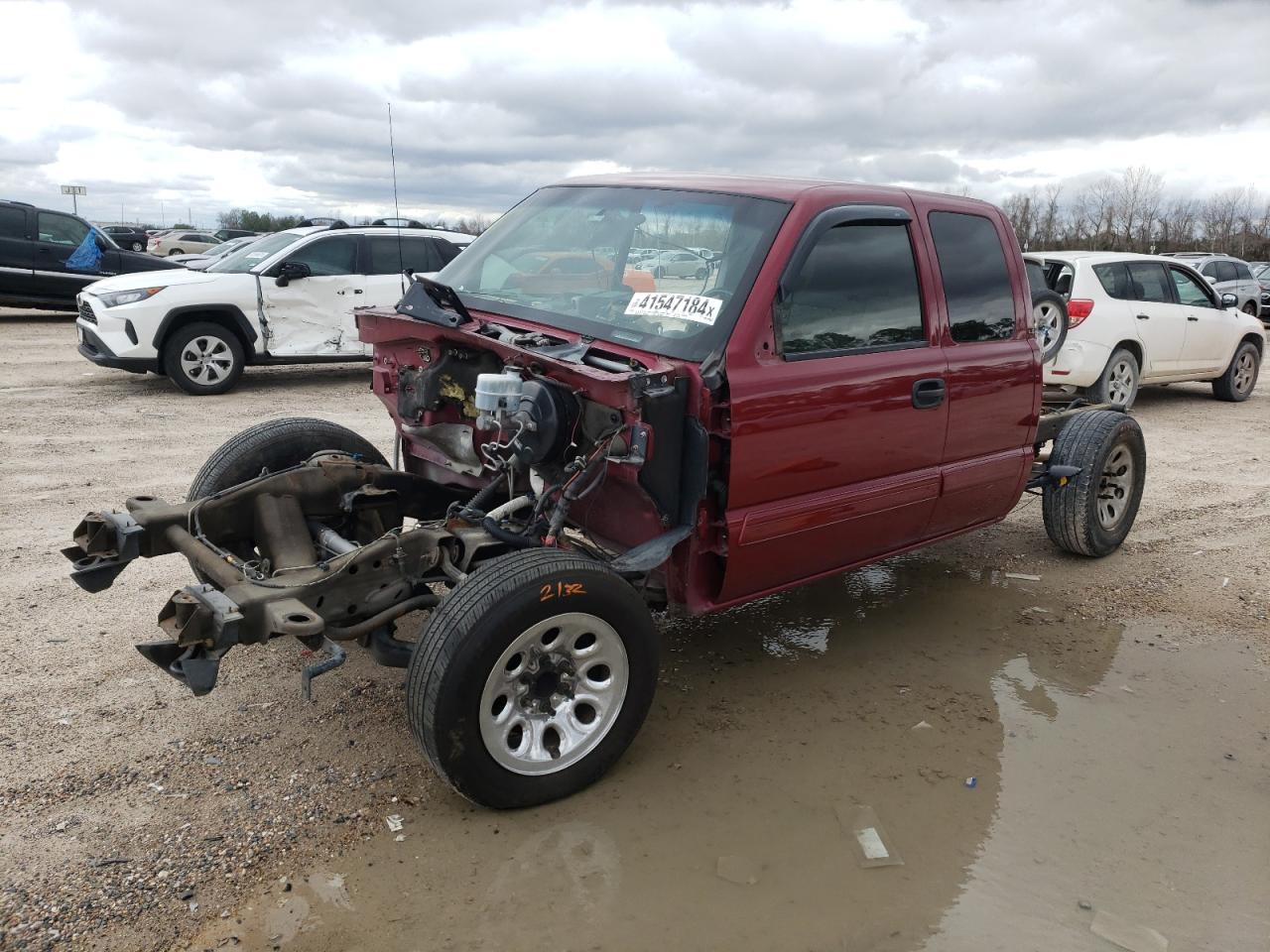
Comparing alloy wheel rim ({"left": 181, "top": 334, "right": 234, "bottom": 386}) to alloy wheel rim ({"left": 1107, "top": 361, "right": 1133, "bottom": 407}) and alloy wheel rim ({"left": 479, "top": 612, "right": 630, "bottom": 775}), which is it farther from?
alloy wheel rim ({"left": 1107, "top": 361, "right": 1133, "bottom": 407})

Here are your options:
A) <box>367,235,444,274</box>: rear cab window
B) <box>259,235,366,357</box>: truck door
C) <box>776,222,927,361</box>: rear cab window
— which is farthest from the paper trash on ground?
<box>367,235,444,274</box>: rear cab window

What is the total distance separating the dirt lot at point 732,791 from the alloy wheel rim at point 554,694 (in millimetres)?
210

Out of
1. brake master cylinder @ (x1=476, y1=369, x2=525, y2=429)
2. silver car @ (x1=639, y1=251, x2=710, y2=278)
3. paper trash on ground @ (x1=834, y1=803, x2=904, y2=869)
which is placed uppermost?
silver car @ (x1=639, y1=251, x2=710, y2=278)

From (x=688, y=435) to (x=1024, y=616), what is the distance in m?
2.60

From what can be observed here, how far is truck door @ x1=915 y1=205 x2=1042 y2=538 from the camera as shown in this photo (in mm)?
4379

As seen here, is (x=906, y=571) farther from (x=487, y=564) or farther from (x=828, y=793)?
(x=487, y=564)

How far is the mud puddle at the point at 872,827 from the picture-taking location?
279cm

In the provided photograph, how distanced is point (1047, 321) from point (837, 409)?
314 cm

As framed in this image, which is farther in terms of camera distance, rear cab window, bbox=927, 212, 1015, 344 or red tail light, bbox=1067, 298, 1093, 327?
red tail light, bbox=1067, 298, 1093, 327

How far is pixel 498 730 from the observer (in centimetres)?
311

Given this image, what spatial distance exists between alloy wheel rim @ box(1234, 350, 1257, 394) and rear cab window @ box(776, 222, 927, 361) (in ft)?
33.0

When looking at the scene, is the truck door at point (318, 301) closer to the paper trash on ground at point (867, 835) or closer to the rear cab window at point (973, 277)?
the rear cab window at point (973, 277)

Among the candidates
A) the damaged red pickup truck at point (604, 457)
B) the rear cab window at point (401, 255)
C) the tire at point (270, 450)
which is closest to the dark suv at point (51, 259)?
the rear cab window at point (401, 255)

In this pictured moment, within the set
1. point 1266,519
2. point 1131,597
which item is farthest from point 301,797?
point 1266,519
